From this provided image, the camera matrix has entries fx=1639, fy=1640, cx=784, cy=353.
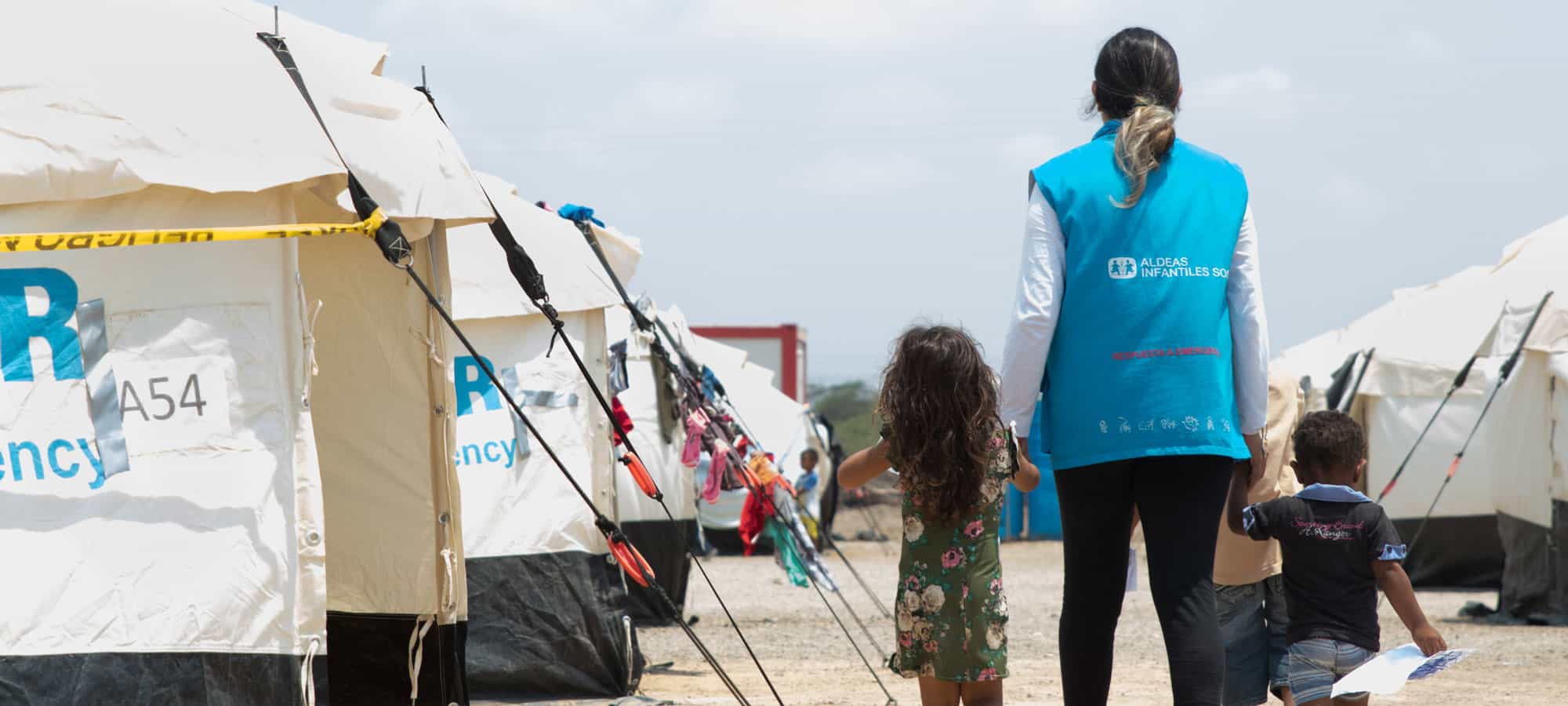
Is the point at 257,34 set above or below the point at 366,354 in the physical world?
above

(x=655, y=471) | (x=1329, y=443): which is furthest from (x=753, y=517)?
(x=1329, y=443)

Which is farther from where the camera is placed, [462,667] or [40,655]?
[462,667]

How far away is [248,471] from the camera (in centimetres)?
392

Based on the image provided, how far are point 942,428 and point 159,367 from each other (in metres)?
1.90

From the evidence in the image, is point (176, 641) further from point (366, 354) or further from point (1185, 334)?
point (1185, 334)

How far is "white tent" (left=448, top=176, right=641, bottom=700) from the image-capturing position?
7.36 metres

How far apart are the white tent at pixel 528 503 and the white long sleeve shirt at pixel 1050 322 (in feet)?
13.8

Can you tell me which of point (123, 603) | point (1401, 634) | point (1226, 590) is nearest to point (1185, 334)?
point (1226, 590)

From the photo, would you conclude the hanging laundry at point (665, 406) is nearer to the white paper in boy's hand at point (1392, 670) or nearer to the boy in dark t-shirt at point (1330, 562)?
the boy in dark t-shirt at point (1330, 562)

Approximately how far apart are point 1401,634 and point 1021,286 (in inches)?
291

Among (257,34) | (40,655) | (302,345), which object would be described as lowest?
(40,655)

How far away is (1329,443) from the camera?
460cm

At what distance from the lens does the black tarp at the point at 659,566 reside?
419 inches

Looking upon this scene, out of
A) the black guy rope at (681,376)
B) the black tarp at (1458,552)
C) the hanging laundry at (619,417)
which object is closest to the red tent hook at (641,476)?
the hanging laundry at (619,417)
